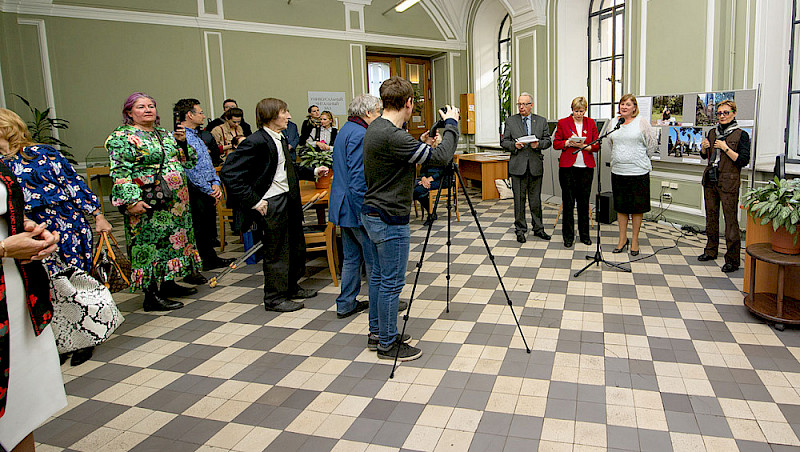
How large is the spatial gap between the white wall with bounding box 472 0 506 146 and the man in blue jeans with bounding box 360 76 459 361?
8.54 meters

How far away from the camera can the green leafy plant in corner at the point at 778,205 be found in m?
3.21

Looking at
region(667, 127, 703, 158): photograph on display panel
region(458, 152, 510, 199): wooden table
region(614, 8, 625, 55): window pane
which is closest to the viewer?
region(667, 127, 703, 158): photograph on display panel

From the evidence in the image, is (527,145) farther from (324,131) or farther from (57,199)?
(57,199)

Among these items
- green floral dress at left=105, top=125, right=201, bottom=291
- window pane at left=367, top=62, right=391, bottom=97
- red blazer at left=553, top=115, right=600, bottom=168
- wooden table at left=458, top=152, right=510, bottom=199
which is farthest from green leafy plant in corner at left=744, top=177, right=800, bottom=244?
window pane at left=367, top=62, right=391, bottom=97

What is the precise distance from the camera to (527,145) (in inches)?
225

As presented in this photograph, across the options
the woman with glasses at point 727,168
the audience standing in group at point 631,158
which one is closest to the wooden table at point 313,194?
the audience standing in group at point 631,158

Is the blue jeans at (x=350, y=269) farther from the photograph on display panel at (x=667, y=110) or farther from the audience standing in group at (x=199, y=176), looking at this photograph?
the photograph on display panel at (x=667, y=110)

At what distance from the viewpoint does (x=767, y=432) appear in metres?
2.26

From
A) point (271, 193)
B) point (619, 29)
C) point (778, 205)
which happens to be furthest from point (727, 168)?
point (619, 29)

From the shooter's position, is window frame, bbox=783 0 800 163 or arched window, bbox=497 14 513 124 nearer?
window frame, bbox=783 0 800 163

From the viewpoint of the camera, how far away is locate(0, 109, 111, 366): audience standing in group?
113 inches

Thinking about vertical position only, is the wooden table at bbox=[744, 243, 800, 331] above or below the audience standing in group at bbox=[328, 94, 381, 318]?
below

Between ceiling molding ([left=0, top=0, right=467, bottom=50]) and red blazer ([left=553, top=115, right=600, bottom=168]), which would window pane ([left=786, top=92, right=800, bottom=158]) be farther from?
ceiling molding ([left=0, top=0, right=467, bottom=50])

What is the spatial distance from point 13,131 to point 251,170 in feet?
4.72
